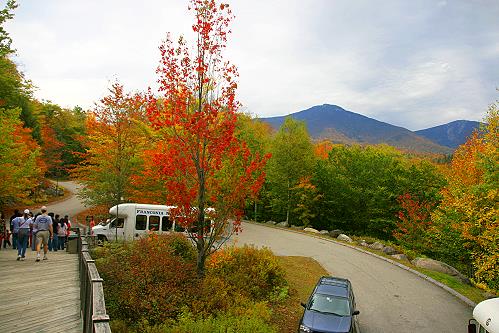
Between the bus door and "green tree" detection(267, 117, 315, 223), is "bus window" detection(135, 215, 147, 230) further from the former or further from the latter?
"green tree" detection(267, 117, 315, 223)

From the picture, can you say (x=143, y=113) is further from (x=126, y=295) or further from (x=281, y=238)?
(x=126, y=295)

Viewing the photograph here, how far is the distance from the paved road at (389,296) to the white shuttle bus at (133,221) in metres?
8.03

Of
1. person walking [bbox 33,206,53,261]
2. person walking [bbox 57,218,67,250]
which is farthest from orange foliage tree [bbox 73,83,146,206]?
person walking [bbox 33,206,53,261]

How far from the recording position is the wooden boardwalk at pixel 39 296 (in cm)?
775

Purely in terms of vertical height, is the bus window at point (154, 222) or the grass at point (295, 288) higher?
the bus window at point (154, 222)

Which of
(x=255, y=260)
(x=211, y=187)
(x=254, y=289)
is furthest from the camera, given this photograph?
(x=255, y=260)

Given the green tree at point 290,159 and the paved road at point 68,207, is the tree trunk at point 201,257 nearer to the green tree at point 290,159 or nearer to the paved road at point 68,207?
the green tree at point 290,159

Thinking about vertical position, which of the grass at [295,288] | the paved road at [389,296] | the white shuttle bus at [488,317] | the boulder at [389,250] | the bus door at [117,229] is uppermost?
the white shuttle bus at [488,317]

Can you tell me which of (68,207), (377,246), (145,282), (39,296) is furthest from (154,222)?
(68,207)

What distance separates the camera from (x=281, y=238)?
98.6ft

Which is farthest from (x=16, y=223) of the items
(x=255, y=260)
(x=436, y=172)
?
(x=436, y=172)

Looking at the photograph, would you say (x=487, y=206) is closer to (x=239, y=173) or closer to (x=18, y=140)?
(x=239, y=173)

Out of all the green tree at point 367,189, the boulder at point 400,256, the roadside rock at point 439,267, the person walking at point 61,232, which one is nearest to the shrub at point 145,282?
the person walking at point 61,232

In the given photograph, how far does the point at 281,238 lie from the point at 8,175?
19.5 m
